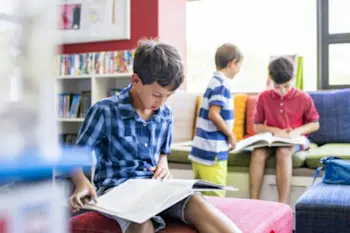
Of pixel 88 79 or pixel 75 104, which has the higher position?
pixel 88 79

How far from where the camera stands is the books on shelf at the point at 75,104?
398cm

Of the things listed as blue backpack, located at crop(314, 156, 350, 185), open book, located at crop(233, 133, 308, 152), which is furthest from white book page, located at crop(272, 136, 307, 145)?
blue backpack, located at crop(314, 156, 350, 185)

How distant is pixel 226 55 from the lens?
7.77ft

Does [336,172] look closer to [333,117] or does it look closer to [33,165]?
[333,117]

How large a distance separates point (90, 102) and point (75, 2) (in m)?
0.86

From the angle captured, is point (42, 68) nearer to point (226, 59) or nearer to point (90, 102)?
point (226, 59)

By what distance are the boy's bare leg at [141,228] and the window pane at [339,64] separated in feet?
8.72

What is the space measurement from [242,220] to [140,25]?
2.63 m

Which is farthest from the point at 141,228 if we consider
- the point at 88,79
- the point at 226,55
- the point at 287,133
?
the point at 88,79

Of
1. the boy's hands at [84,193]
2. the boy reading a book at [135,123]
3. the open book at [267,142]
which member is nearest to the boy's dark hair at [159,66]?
the boy reading a book at [135,123]

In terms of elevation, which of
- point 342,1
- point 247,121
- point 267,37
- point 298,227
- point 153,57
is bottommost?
point 298,227

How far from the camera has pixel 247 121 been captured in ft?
10.9

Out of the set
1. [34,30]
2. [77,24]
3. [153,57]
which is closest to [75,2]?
[77,24]

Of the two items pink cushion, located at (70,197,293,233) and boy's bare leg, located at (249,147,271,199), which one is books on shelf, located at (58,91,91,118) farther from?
pink cushion, located at (70,197,293,233)
